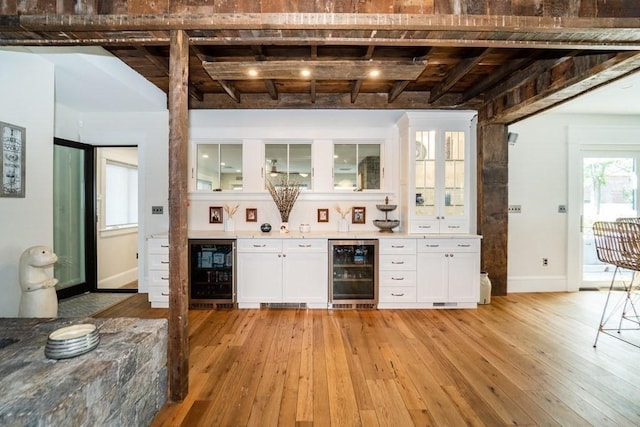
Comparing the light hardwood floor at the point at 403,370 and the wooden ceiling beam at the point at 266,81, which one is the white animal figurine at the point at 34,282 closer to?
the light hardwood floor at the point at 403,370

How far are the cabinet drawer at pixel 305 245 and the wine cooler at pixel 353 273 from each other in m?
0.10

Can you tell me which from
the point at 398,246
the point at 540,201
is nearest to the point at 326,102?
the point at 398,246

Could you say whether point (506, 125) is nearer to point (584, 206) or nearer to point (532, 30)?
point (584, 206)

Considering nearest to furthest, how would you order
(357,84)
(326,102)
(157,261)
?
1. (357,84)
2. (157,261)
3. (326,102)

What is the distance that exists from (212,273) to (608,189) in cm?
605

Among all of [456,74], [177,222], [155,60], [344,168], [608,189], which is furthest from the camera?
[608,189]

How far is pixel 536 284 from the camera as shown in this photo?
440cm

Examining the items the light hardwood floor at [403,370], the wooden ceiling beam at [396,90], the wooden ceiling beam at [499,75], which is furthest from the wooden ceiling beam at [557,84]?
the light hardwood floor at [403,370]

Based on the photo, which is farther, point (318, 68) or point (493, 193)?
point (493, 193)

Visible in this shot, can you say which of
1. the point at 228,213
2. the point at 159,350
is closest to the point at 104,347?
the point at 159,350

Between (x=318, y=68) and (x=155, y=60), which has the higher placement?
(x=155, y=60)

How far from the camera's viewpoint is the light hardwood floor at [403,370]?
1.88 metres

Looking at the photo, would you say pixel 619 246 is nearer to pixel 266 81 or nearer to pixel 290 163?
pixel 290 163

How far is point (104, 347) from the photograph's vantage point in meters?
1.65
